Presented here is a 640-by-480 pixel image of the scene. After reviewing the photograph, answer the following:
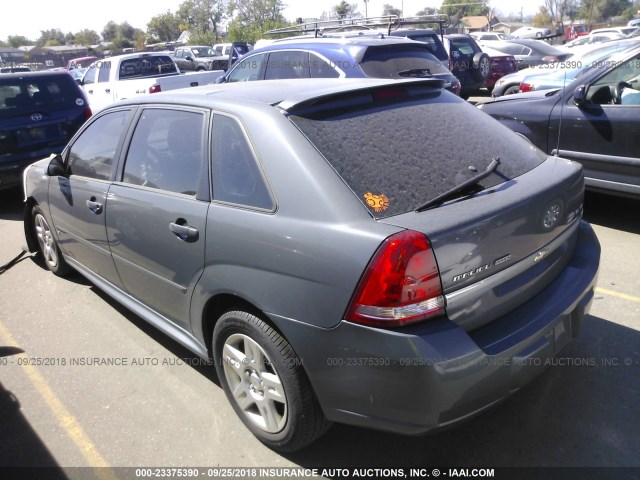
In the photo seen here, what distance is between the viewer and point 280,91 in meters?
2.81

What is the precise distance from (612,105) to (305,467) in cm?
447

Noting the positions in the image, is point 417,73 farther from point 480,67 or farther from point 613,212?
point 480,67

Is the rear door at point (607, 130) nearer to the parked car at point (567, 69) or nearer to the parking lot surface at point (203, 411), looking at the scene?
the parking lot surface at point (203, 411)

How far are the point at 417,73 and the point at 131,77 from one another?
26.1 ft

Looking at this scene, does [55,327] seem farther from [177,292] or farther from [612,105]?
[612,105]

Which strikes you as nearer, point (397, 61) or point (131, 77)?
point (397, 61)

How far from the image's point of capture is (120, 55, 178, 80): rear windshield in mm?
12414

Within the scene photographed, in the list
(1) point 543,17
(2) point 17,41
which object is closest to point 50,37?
(2) point 17,41

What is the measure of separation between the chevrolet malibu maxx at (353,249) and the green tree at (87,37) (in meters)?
103

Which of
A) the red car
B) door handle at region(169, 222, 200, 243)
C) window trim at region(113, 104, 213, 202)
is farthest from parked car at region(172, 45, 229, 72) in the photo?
door handle at region(169, 222, 200, 243)

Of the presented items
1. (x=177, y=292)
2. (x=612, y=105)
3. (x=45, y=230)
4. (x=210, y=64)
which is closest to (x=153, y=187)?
(x=177, y=292)

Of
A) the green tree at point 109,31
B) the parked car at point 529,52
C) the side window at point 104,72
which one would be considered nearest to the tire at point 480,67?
the parked car at point 529,52

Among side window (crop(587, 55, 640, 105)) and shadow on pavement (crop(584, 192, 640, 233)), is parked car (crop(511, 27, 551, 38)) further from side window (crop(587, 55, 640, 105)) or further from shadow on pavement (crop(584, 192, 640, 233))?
side window (crop(587, 55, 640, 105))

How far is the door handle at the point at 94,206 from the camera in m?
3.46
